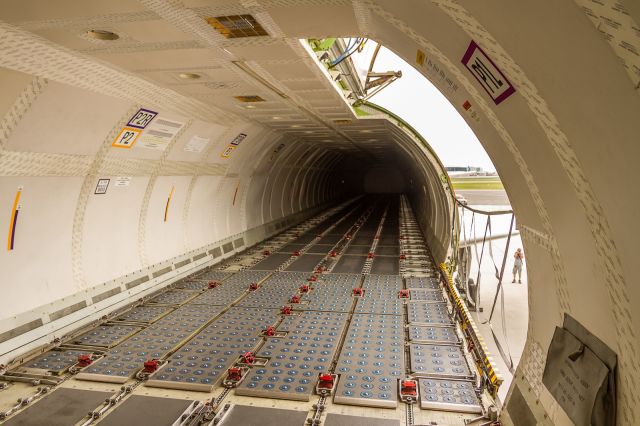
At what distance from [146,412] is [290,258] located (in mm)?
7052

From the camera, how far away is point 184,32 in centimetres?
408

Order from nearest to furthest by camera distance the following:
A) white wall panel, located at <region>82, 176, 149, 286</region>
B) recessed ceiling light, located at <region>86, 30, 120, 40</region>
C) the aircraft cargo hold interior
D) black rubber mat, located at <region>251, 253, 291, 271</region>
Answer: the aircraft cargo hold interior
recessed ceiling light, located at <region>86, 30, 120, 40</region>
white wall panel, located at <region>82, 176, 149, 286</region>
black rubber mat, located at <region>251, 253, 291, 271</region>

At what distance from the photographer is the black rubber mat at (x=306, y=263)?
32.8 feet

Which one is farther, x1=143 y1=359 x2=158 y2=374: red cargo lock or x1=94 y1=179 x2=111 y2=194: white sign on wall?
x1=94 y1=179 x2=111 y2=194: white sign on wall

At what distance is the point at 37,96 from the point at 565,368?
5489 millimetres

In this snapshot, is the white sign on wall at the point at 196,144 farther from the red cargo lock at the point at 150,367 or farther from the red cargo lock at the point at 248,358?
the red cargo lock at the point at 248,358

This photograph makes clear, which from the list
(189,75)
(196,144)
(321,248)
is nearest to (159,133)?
(196,144)

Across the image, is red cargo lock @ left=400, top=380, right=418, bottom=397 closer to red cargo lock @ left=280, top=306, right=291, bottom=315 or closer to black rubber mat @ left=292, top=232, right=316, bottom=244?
red cargo lock @ left=280, top=306, right=291, bottom=315

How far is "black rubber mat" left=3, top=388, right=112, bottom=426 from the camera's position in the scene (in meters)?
4.17

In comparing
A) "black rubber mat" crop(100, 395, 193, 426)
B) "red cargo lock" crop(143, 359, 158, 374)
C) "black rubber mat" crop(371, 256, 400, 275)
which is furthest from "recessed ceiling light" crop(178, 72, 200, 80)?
"black rubber mat" crop(371, 256, 400, 275)

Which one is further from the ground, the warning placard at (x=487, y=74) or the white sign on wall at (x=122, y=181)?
the warning placard at (x=487, y=74)

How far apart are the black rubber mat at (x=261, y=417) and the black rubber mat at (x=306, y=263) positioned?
5.57 meters

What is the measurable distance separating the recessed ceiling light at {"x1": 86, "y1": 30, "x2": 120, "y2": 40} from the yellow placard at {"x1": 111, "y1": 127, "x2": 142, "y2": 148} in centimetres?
240

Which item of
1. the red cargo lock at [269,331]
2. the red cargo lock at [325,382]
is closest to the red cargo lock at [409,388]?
the red cargo lock at [325,382]
